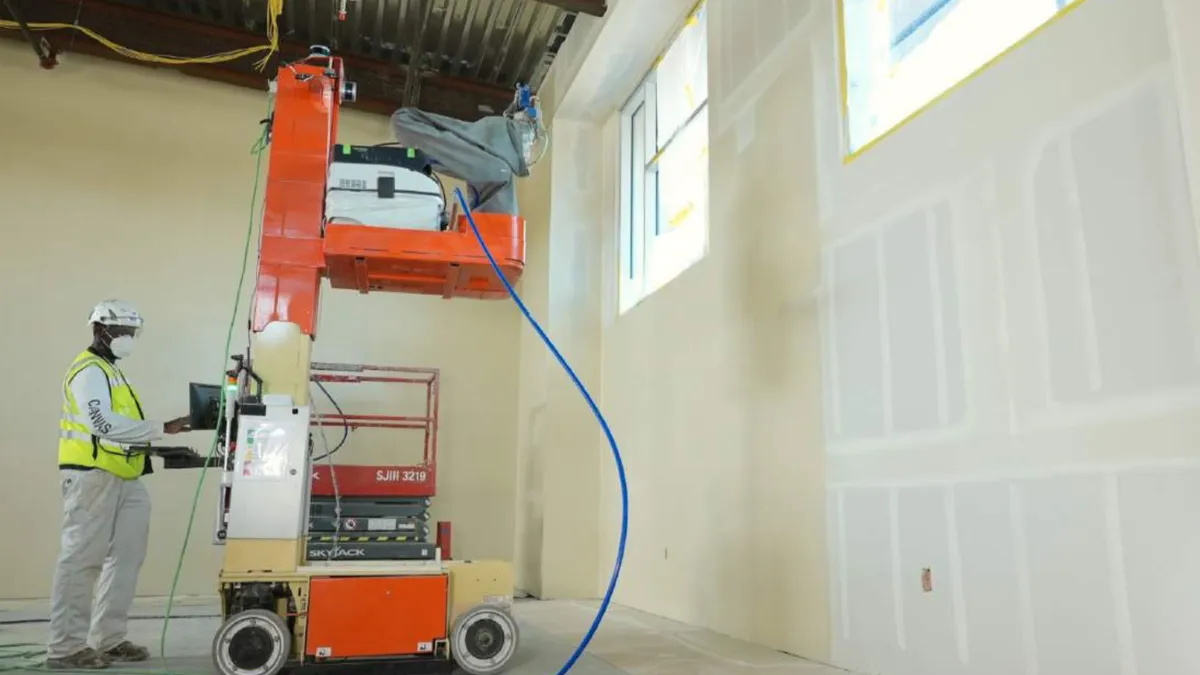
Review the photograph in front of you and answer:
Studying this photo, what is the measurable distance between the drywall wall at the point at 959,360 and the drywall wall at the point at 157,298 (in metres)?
3.05

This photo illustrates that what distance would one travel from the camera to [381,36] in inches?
262

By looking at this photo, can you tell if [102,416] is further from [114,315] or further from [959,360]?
[959,360]

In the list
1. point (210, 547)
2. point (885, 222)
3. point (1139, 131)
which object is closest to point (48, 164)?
point (210, 547)

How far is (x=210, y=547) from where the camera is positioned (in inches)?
243

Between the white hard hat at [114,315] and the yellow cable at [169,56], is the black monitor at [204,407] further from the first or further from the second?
the yellow cable at [169,56]

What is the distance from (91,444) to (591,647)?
2.27 metres

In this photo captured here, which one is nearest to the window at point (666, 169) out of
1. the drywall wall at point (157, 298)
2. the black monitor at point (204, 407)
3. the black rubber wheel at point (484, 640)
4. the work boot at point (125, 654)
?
the drywall wall at point (157, 298)

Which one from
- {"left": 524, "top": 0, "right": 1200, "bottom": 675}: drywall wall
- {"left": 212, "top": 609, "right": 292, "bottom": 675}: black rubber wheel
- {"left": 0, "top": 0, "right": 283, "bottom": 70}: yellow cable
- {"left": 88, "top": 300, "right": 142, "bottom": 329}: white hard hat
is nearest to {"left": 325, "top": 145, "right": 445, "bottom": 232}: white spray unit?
{"left": 88, "top": 300, "right": 142, "bottom": 329}: white hard hat

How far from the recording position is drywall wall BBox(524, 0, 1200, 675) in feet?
6.47

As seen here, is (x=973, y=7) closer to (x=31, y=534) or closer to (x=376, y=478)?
(x=376, y=478)

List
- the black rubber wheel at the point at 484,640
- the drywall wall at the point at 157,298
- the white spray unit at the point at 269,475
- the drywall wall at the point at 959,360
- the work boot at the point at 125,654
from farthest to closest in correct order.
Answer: the drywall wall at the point at 157,298 < the work boot at the point at 125,654 < the black rubber wheel at the point at 484,640 < the white spray unit at the point at 269,475 < the drywall wall at the point at 959,360

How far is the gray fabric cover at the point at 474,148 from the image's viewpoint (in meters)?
3.20

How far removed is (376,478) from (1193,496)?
4252 mm

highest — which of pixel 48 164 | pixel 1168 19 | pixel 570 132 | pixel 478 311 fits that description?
pixel 570 132
